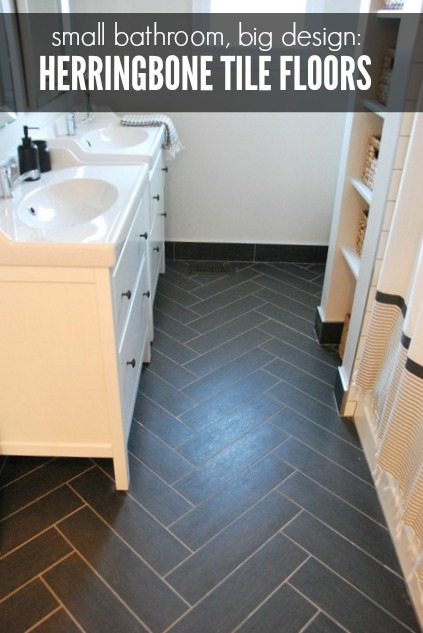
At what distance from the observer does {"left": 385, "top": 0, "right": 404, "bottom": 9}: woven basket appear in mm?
1776

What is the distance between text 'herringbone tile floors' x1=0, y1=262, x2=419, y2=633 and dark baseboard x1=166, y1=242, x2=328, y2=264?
3.83 feet

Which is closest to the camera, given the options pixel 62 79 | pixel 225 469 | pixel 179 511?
pixel 179 511

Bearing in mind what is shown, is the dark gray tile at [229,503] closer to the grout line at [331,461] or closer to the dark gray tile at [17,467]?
the grout line at [331,461]

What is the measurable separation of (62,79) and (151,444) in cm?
182

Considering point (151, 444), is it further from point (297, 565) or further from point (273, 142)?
point (273, 142)

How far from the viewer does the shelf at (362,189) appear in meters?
2.04

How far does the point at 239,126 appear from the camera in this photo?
3.10m

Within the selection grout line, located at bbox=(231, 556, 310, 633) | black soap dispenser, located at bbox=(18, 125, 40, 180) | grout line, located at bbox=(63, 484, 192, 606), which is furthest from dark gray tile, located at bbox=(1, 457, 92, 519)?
black soap dispenser, located at bbox=(18, 125, 40, 180)

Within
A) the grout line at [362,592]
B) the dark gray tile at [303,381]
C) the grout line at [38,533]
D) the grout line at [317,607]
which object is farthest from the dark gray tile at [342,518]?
the grout line at [38,533]

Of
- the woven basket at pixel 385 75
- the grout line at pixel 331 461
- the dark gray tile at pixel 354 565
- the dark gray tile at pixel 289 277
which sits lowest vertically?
the dark gray tile at pixel 289 277

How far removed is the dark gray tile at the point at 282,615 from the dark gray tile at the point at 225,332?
1247 millimetres

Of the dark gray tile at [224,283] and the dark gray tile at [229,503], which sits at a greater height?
the dark gray tile at [229,503]

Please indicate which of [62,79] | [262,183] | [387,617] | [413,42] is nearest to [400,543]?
[387,617]

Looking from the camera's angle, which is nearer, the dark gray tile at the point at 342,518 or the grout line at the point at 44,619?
the grout line at the point at 44,619
